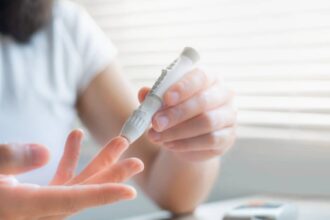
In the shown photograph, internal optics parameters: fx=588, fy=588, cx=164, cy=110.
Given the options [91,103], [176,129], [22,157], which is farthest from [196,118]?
[91,103]

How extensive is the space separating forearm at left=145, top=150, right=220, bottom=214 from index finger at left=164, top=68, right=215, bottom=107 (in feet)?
0.58

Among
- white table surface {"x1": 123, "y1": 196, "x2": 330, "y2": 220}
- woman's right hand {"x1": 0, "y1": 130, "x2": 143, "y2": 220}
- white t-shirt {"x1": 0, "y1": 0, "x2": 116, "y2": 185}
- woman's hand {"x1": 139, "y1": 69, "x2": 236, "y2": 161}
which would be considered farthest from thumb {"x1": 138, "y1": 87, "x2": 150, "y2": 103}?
white t-shirt {"x1": 0, "y1": 0, "x2": 116, "y2": 185}

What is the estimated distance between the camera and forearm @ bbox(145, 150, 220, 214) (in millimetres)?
818

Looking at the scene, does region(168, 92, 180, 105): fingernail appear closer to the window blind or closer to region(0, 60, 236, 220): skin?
region(0, 60, 236, 220): skin

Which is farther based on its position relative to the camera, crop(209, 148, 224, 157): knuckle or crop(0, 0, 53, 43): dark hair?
crop(0, 0, 53, 43): dark hair

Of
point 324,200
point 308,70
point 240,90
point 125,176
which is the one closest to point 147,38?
point 240,90

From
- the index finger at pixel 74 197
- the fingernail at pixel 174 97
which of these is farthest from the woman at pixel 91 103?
the index finger at pixel 74 197

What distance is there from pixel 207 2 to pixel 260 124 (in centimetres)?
24

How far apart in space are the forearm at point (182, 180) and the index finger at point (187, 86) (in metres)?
0.18

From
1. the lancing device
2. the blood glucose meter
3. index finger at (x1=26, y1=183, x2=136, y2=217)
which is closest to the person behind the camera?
index finger at (x1=26, y1=183, x2=136, y2=217)

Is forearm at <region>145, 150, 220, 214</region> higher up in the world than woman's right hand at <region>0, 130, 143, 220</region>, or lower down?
higher up

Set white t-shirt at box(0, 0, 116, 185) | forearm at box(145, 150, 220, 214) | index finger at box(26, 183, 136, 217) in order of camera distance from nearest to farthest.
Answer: index finger at box(26, 183, 136, 217) < forearm at box(145, 150, 220, 214) < white t-shirt at box(0, 0, 116, 185)

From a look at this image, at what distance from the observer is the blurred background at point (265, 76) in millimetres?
956

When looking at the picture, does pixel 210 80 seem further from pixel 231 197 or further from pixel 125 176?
pixel 231 197
